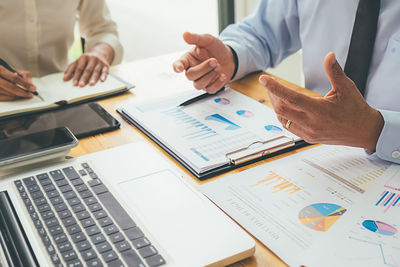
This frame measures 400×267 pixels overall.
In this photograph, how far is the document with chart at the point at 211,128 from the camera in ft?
2.62

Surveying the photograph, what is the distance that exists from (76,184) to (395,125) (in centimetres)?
59

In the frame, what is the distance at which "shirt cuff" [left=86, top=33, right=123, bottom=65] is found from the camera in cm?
Result: 160

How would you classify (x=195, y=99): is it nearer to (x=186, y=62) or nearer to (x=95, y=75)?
(x=186, y=62)

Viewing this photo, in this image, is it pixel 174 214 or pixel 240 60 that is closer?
pixel 174 214

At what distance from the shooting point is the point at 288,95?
738 mm

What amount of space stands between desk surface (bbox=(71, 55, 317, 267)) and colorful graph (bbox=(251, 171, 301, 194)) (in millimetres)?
59

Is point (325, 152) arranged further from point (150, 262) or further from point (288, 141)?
point (150, 262)

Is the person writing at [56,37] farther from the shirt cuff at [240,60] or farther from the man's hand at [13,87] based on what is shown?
the shirt cuff at [240,60]

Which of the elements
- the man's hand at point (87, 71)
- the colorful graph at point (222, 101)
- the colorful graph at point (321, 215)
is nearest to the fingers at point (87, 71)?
the man's hand at point (87, 71)

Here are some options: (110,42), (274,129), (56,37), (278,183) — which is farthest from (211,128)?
(56,37)

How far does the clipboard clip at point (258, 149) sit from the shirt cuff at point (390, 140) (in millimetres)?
161

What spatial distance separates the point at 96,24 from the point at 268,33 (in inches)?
28.8

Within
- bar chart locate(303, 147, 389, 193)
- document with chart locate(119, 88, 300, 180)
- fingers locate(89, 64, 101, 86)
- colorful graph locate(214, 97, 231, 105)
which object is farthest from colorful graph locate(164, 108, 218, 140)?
fingers locate(89, 64, 101, 86)

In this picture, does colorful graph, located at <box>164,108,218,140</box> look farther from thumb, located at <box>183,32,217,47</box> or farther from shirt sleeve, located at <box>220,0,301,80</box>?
shirt sleeve, located at <box>220,0,301,80</box>
